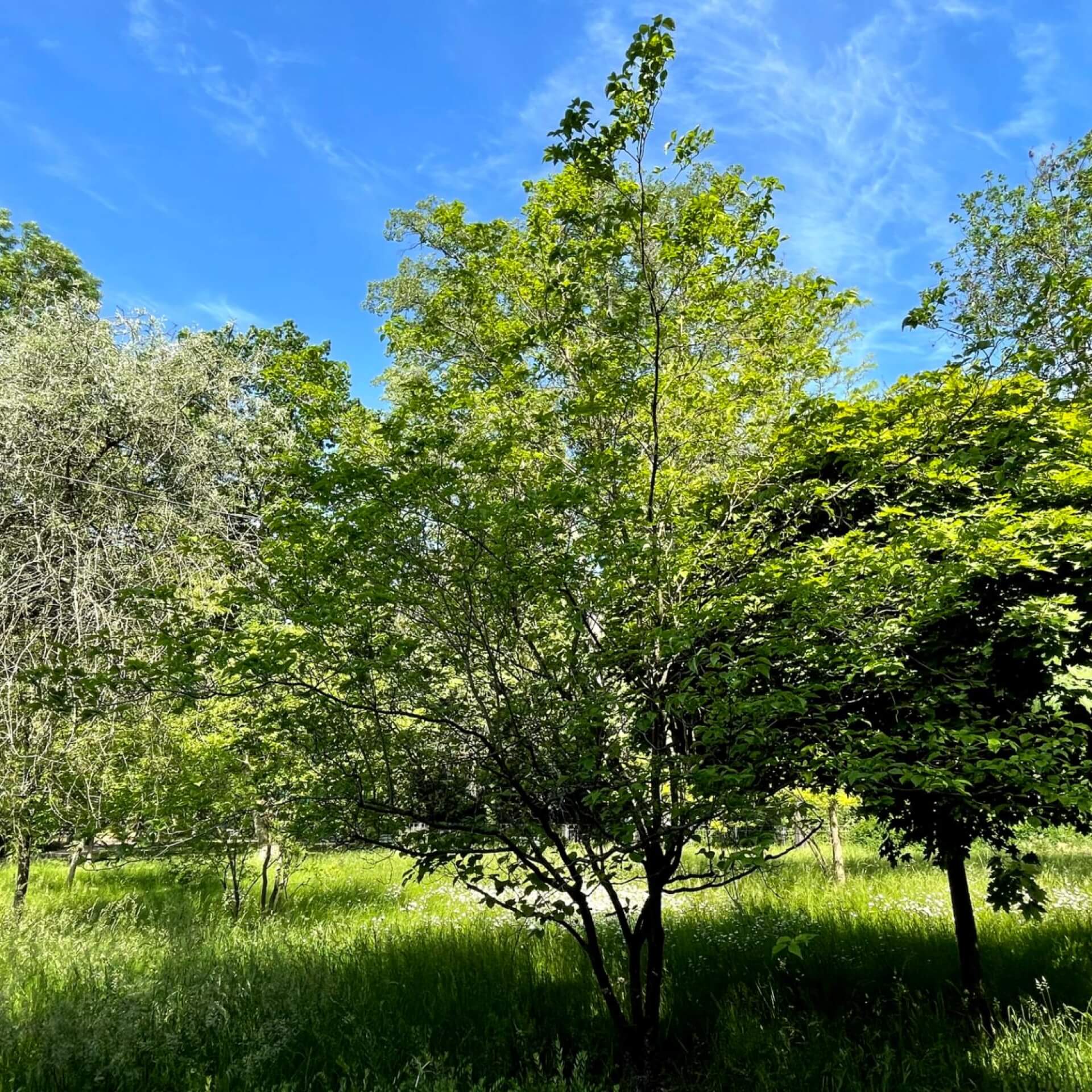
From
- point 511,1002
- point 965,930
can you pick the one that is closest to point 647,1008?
point 511,1002

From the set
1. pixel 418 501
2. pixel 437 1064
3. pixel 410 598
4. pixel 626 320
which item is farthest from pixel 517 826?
pixel 626 320

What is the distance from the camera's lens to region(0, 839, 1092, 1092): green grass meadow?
3.27 metres

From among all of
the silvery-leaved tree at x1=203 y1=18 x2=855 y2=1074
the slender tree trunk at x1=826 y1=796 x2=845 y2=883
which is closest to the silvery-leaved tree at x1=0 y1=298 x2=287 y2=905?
the silvery-leaved tree at x1=203 y1=18 x2=855 y2=1074

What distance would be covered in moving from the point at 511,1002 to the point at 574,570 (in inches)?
116

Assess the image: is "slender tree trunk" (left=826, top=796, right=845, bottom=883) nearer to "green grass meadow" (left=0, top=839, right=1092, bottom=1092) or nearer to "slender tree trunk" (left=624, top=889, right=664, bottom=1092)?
"green grass meadow" (left=0, top=839, right=1092, bottom=1092)

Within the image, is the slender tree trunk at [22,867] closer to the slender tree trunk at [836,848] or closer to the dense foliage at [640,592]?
the dense foliage at [640,592]

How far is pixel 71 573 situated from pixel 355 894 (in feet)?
20.0

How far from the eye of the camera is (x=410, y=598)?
3273mm

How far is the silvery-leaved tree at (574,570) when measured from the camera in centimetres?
317

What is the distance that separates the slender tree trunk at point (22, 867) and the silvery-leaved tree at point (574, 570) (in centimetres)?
563

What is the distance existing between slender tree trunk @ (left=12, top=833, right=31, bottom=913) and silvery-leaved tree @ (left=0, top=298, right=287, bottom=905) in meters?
0.56

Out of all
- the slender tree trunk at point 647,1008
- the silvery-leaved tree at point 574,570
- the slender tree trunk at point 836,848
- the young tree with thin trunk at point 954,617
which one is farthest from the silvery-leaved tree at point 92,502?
the slender tree trunk at point 836,848

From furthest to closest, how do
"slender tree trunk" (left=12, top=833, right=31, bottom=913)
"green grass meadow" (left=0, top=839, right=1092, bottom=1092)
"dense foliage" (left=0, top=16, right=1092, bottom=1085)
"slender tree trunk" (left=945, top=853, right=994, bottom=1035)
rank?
"slender tree trunk" (left=12, top=833, right=31, bottom=913) → "slender tree trunk" (left=945, top=853, right=994, bottom=1035) → "green grass meadow" (left=0, top=839, right=1092, bottom=1092) → "dense foliage" (left=0, top=16, right=1092, bottom=1085)

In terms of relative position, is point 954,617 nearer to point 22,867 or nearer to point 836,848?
point 836,848
